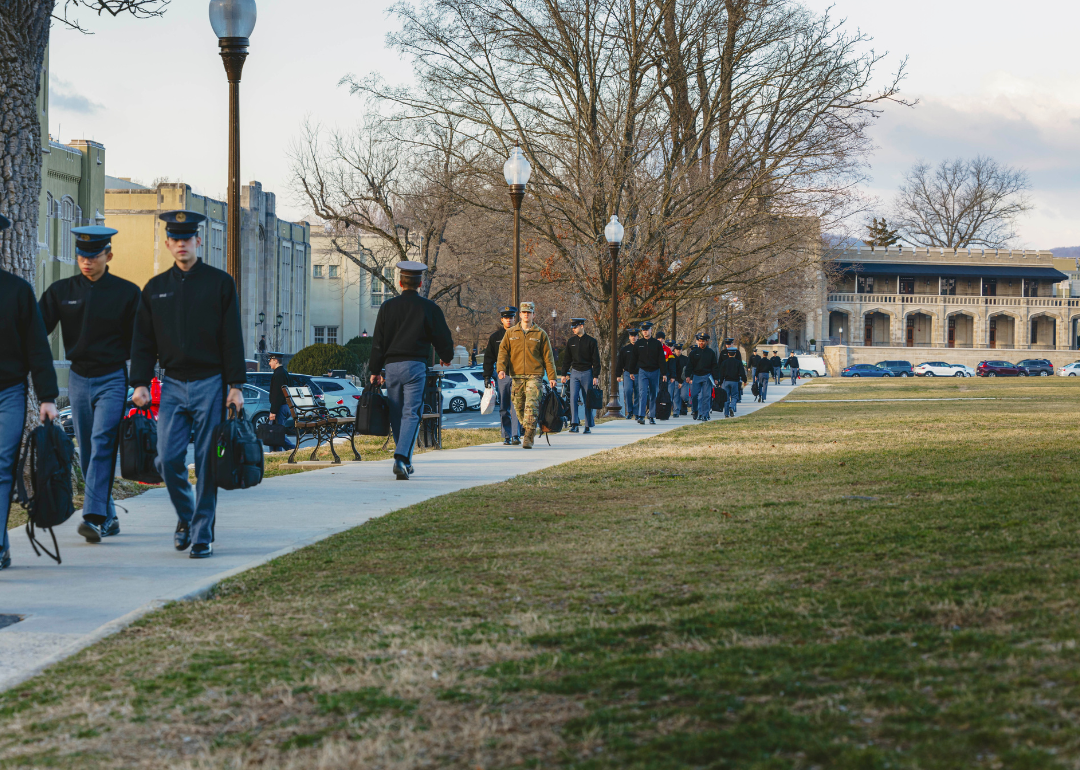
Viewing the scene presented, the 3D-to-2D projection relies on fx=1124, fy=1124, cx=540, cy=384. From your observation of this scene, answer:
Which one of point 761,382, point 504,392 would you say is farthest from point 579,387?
point 761,382

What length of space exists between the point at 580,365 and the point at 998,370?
250 feet

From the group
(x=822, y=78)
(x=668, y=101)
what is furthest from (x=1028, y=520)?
A: (x=668, y=101)

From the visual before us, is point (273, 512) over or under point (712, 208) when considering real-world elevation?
under

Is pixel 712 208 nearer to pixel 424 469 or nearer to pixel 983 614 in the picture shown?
pixel 424 469

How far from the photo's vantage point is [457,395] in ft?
117

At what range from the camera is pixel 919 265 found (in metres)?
99.3

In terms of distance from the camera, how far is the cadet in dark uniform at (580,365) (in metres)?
17.9

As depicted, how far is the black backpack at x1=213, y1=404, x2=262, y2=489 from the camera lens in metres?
6.47

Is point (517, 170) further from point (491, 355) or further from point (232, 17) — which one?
point (232, 17)

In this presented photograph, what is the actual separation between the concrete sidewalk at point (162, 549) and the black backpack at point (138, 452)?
0.48m

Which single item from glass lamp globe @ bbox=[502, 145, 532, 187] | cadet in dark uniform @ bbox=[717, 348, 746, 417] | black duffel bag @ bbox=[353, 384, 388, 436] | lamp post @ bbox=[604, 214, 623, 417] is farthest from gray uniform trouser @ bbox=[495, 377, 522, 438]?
cadet in dark uniform @ bbox=[717, 348, 746, 417]

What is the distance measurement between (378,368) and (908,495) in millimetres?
4802

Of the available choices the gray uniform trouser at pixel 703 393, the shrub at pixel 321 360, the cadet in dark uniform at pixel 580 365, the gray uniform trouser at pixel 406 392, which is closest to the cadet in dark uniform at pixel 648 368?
the gray uniform trouser at pixel 703 393

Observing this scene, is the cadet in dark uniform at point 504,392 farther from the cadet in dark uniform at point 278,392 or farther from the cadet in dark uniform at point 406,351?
the cadet in dark uniform at point 406,351
